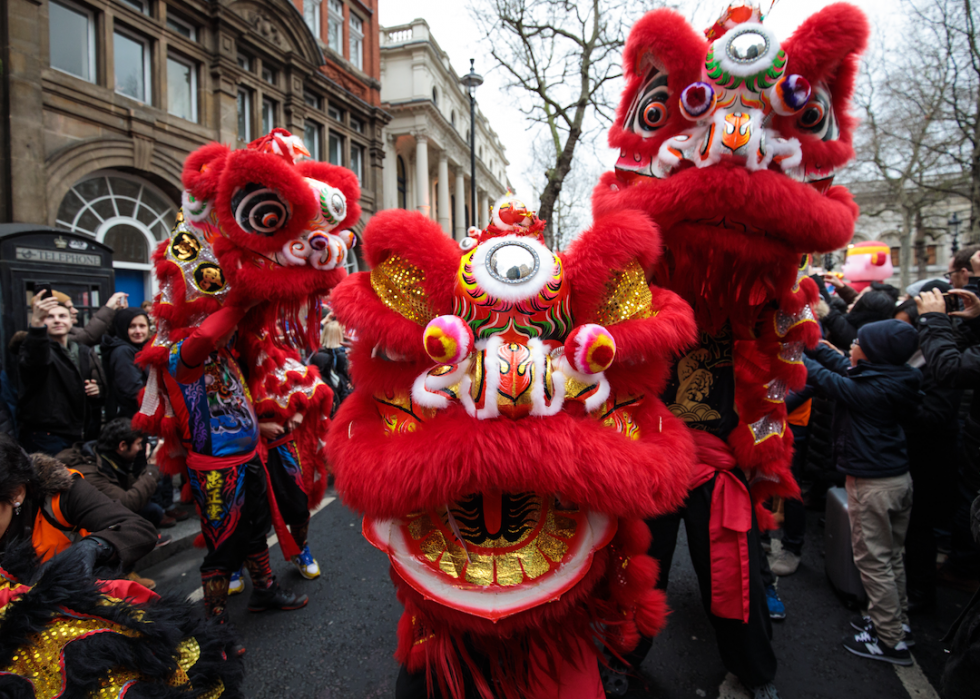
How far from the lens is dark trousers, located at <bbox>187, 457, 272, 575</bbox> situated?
2.37 meters

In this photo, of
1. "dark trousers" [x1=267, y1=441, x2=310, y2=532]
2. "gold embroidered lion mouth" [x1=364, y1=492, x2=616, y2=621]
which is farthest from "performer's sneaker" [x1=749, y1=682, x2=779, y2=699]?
"dark trousers" [x1=267, y1=441, x2=310, y2=532]

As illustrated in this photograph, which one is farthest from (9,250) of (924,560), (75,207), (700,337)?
(924,560)

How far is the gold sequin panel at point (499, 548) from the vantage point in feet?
4.04

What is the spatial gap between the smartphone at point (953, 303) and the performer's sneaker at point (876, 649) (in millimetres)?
1881

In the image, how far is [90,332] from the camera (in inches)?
172

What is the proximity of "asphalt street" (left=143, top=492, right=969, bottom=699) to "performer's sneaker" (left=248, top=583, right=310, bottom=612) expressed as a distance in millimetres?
49

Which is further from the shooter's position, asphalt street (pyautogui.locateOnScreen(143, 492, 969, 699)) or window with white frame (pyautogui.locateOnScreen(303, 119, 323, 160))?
window with white frame (pyautogui.locateOnScreen(303, 119, 323, 160))

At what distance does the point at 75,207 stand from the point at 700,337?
37.5 feet

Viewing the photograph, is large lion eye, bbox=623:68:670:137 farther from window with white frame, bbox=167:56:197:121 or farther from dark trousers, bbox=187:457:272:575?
window with white frame, bbox=167:56:197:121

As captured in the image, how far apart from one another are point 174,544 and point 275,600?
1.42 metres

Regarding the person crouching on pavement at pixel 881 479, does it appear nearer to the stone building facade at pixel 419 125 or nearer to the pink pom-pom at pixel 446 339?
the pink pom-pom at pixel 446 339

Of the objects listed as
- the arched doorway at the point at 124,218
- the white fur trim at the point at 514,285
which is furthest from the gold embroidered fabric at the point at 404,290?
the arched doorway at the point at 124,218

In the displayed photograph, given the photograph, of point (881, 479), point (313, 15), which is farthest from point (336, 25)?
point (881, 479)

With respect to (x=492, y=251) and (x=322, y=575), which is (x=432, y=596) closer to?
(x=492, y=251)
